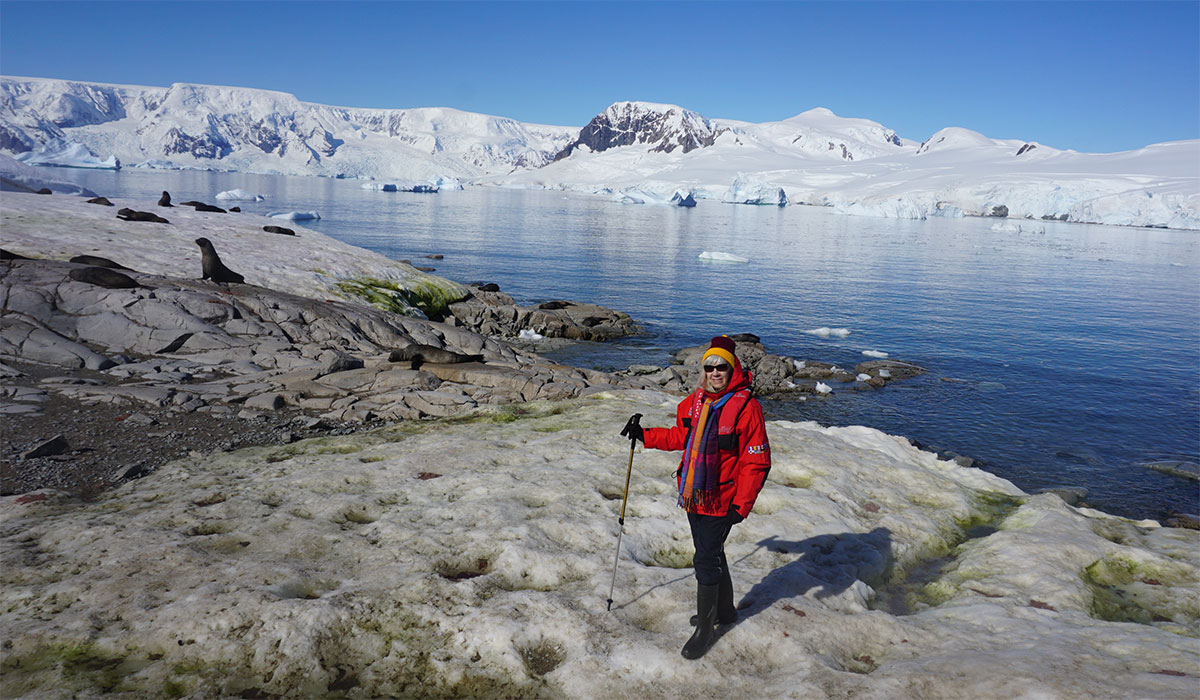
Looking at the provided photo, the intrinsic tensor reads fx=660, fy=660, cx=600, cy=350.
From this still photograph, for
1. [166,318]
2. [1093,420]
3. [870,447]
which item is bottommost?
[1093,420]

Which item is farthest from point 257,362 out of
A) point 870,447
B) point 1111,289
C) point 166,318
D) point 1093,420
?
point 1111,289

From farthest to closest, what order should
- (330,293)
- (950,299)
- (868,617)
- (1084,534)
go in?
(950,299) → (330,293) → (1084,534) → (868,617)

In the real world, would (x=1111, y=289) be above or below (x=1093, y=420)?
above

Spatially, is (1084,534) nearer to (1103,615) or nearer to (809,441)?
(1103,615)

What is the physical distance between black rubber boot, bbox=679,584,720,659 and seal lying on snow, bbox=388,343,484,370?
1308 centimetres

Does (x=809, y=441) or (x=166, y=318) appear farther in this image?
(x=166, y=318)

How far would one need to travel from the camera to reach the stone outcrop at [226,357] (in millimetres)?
14266

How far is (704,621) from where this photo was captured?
5.82 m

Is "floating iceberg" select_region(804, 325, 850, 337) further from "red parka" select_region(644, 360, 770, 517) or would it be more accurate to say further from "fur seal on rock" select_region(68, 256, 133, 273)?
"red parka" select_region(644, 360, 770, 517)

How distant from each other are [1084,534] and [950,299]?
43852 millimetres

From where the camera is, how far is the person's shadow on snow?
7008 mm

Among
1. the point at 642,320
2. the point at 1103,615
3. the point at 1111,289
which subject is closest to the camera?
the point at 1103,615

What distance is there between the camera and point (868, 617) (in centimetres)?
655

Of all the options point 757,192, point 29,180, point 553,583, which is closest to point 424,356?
point 553,583
